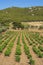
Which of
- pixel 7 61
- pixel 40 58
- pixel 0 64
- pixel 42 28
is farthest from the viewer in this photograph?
pixel 42 28

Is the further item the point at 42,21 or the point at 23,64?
the point at 42,21

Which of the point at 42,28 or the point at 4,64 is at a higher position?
the point at 4,64

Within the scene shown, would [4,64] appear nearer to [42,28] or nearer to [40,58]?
[40,58]

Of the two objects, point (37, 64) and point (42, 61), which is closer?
point (37, 64)

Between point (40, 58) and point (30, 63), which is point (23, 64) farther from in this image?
point (40, 58)

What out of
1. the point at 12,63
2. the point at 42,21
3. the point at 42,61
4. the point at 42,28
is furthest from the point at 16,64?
the point at 42,21

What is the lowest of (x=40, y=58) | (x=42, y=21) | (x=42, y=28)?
(x=42, y=21)

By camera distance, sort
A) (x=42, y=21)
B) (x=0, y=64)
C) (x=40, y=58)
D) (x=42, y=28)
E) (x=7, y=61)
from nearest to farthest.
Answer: (x=0, y=64)
(x=7, y=61)
(x=40, y=58)
(x=42, y=28)
(x=42, y=21)

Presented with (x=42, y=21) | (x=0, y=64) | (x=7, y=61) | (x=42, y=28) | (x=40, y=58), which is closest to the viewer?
(x=0, y=64)

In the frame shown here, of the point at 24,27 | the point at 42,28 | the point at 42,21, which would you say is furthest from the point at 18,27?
the point at 42,21
